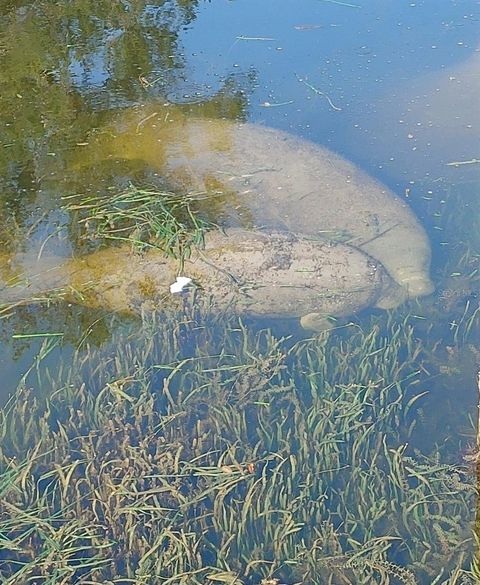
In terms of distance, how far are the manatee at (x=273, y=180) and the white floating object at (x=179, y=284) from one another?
0.58 meters

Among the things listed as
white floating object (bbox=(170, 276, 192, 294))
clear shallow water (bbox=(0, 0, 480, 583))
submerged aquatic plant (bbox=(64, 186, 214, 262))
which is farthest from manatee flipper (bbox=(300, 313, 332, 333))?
submerged aquatic plant (bbox=(64, 186, 214, 262))

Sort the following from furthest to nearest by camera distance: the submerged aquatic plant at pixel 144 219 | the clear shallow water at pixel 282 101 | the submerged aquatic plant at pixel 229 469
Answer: the submerged aquatic plant at pixel 144 219 < the clear shallow water at pixel 282 101 < the submerged aquatic plant at pixel 229 469

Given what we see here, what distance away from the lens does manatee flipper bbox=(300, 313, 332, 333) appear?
3.73m

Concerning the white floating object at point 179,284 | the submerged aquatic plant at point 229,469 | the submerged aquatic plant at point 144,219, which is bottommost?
the submerged aquatic plant at point 229,469

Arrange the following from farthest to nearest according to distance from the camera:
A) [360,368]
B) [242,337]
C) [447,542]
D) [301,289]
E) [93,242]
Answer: [93,242]
[301,289]
[242,337]
[360,368]
[447,542]

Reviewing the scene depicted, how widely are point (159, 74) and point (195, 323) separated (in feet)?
8.80

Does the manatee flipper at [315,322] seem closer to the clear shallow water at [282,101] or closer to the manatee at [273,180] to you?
the clear shallow water at [282,101]

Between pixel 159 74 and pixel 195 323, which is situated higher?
pixel 159 74

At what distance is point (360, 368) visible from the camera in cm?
345

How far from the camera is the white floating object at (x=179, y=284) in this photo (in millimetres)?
3910

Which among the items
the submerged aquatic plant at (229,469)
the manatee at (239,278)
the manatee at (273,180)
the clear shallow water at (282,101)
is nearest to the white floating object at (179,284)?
the manatee at (239,278)

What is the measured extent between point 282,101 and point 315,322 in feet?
7.33

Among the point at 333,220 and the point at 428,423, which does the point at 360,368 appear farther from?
the point at 333,220

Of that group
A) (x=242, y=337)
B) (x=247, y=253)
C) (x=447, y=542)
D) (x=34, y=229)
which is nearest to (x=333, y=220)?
(x=247, y=253)
